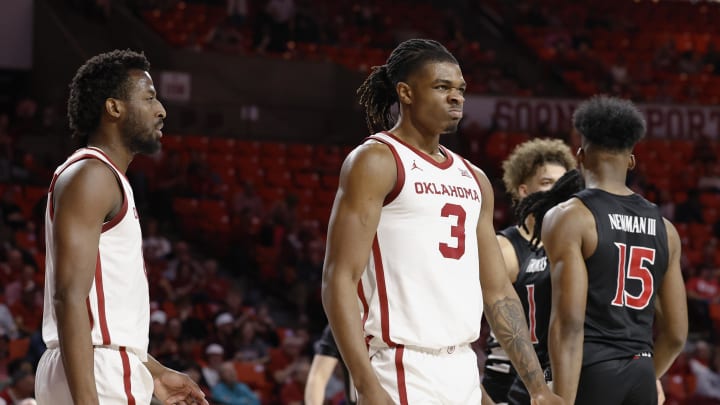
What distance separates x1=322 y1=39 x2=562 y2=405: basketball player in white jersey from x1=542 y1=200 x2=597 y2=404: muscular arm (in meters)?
0.57

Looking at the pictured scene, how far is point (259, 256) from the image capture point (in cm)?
1400

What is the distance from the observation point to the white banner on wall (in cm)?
1867

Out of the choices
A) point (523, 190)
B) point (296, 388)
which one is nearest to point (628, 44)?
point (296, 388)

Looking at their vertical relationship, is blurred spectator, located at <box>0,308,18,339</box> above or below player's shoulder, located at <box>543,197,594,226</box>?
below

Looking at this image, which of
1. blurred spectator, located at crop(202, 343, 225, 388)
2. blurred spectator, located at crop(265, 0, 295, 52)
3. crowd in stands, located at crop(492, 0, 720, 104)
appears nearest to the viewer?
blurred spectator, located at crop(202, 343, 225, 388)

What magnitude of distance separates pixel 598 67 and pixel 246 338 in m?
11.7

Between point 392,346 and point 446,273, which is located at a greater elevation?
point 446,273

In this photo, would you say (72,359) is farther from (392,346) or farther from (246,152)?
(246,152)

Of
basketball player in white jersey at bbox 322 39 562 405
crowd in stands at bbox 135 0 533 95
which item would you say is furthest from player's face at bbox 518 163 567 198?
crowd in stands at bbox 135 0 533 95

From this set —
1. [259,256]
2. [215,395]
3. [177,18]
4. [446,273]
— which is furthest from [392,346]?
[177,18]

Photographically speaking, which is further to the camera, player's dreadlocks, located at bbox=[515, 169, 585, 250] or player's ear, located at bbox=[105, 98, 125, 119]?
player's dreadlocks, located at bbox=[515, 169, 585, 250]

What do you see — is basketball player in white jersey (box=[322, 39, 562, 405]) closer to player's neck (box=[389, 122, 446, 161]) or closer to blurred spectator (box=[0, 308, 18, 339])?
player's neck (box=[389, 122, 446, 161])

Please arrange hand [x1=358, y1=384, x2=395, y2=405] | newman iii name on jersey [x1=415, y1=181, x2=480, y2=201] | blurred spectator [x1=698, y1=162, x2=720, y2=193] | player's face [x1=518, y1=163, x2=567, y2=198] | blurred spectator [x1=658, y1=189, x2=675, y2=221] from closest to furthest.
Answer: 1. hand [x1=358, y1=384, x2=395, y2=405]
2. newman iii name on jersey [x1=415, y1=181, x2=480, y2=201]
3. player's face [x1=518, y1=163, x2=567, y2=198]
4. blurred spectator [x1=658, y1=189, x2=675, y2=221]
5. blurred spectator [x1=698, y1=162, x2=720, y2=193]

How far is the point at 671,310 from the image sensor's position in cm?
503
